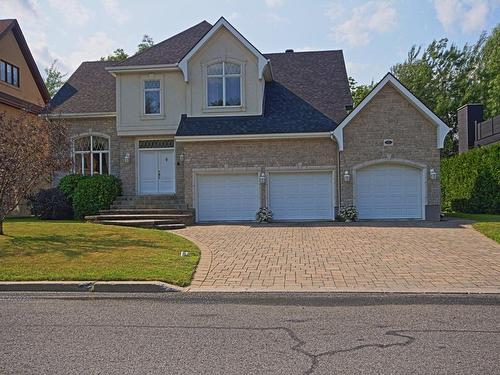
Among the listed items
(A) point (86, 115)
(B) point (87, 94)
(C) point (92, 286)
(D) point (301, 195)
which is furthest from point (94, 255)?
(B) point (87, 94)

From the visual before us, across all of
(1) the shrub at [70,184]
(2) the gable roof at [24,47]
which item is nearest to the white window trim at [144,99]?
(1) the shrub at [70,184]

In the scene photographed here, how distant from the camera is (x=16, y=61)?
98.5ft

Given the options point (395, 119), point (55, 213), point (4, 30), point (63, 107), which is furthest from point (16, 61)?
point (395, 119)

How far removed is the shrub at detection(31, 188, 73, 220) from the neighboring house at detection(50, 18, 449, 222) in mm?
2210

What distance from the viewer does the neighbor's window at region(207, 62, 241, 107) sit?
71.1 ft

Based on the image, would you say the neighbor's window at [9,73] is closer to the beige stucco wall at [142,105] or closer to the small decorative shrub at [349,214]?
the beige stucco wall at [142,105]

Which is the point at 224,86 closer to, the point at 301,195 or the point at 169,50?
the point at 169,50

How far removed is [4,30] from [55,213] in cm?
1396

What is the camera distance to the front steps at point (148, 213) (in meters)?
18.3

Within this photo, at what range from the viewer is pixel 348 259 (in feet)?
35.5

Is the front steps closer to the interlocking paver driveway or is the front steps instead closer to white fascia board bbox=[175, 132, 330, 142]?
the interlocking paver driveway

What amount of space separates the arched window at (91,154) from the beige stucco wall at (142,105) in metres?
1.56

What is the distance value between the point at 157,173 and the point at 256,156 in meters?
4.74

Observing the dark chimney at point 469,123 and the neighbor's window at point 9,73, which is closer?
the neighbor's window at point 9,73
